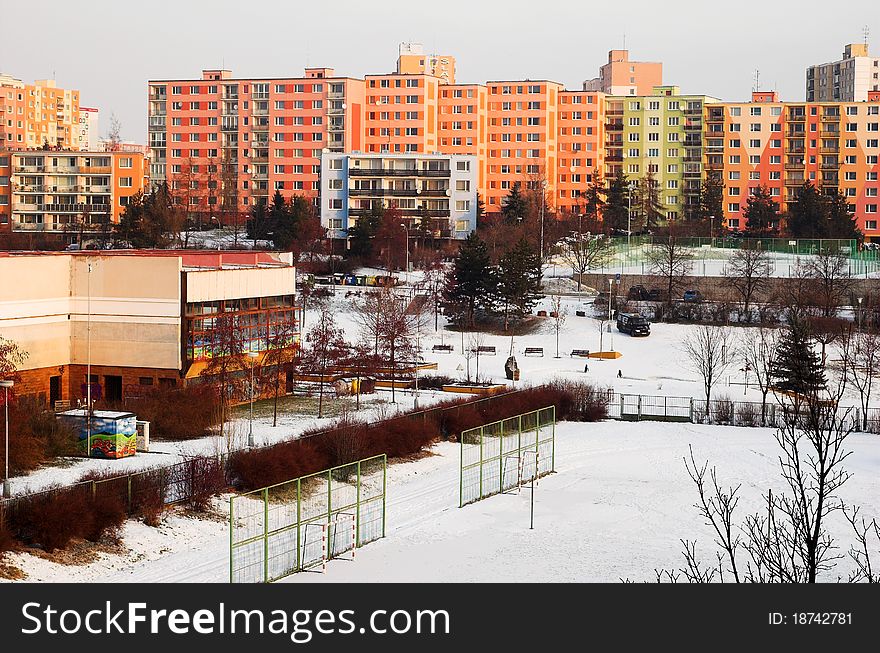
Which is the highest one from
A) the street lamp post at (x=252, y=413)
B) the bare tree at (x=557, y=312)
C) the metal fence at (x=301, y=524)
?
the bare tree at (x=557, y=312)

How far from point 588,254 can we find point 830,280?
541 inches

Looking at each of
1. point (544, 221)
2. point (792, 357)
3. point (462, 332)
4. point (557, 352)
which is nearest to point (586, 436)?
point (792, 357)

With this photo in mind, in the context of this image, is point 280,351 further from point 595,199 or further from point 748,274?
point 595,199

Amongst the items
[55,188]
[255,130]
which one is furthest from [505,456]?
[255,130]

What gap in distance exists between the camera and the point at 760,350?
4997cm

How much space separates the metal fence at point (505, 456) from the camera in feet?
101

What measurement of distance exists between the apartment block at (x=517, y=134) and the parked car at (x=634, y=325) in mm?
42676

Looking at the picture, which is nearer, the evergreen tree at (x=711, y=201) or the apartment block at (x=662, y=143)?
the evergreen tree at (x=711, y=201)

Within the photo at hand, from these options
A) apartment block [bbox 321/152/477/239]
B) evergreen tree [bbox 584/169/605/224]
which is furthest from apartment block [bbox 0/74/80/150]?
evergreen tree [bbox 584/169/605/224]

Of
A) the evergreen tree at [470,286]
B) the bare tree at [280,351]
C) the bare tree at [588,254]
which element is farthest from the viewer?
the bare tree at [588,254]

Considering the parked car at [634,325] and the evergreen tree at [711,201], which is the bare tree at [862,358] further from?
the evergreen tree at [711,201]

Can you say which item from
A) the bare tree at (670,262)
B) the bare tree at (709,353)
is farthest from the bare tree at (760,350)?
the bare tree at (670,262)

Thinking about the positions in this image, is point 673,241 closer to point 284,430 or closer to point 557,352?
point 557,352
